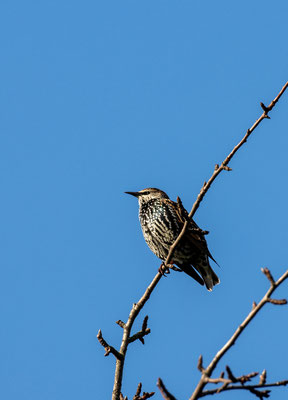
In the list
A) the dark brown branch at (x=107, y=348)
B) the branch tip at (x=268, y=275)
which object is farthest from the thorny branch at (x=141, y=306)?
the branch tip at (x=268, y=275)

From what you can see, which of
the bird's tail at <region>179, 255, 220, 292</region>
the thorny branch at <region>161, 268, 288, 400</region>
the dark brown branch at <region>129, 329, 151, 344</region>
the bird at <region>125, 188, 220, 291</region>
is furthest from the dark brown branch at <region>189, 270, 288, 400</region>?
the bird's tail at <region>179, 255, 220, 292</region>

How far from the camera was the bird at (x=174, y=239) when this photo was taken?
8070 millimetres

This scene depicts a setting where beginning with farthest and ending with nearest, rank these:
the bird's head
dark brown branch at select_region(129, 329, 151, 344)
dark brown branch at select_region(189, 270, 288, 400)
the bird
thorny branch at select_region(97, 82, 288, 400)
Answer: the bird's head < the bird < dark brown branch at select_region(129, 329, 151, 344) < thorny branch at select_region(97, 82, 288, 400) < dark brown branch at select_region(189, 270, 288, 400)

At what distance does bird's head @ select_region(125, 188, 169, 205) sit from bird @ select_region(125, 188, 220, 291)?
232 mm

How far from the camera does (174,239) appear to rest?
26.3ft

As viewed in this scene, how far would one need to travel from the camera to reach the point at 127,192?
30.6 ft

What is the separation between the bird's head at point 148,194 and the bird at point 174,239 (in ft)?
0.76

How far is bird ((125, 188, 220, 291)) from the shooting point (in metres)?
8.07

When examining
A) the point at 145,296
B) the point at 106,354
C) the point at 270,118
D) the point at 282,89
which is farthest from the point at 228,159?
the point at 106,354

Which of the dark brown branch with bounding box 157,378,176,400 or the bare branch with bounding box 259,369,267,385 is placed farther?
the bare branch with bounding box 259,369,267,385

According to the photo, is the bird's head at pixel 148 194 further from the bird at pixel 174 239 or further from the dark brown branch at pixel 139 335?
the dark brown branch at pixel 139 335

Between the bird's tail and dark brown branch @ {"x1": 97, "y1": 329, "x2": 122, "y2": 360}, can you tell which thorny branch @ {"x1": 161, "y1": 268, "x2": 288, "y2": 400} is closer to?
dark brown branch @ {"x1": 97, "y1": 329, "x2": 122, "y2": 360}

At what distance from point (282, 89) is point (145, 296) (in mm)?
2180

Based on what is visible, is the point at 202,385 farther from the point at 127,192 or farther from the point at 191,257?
the point at 127,192
